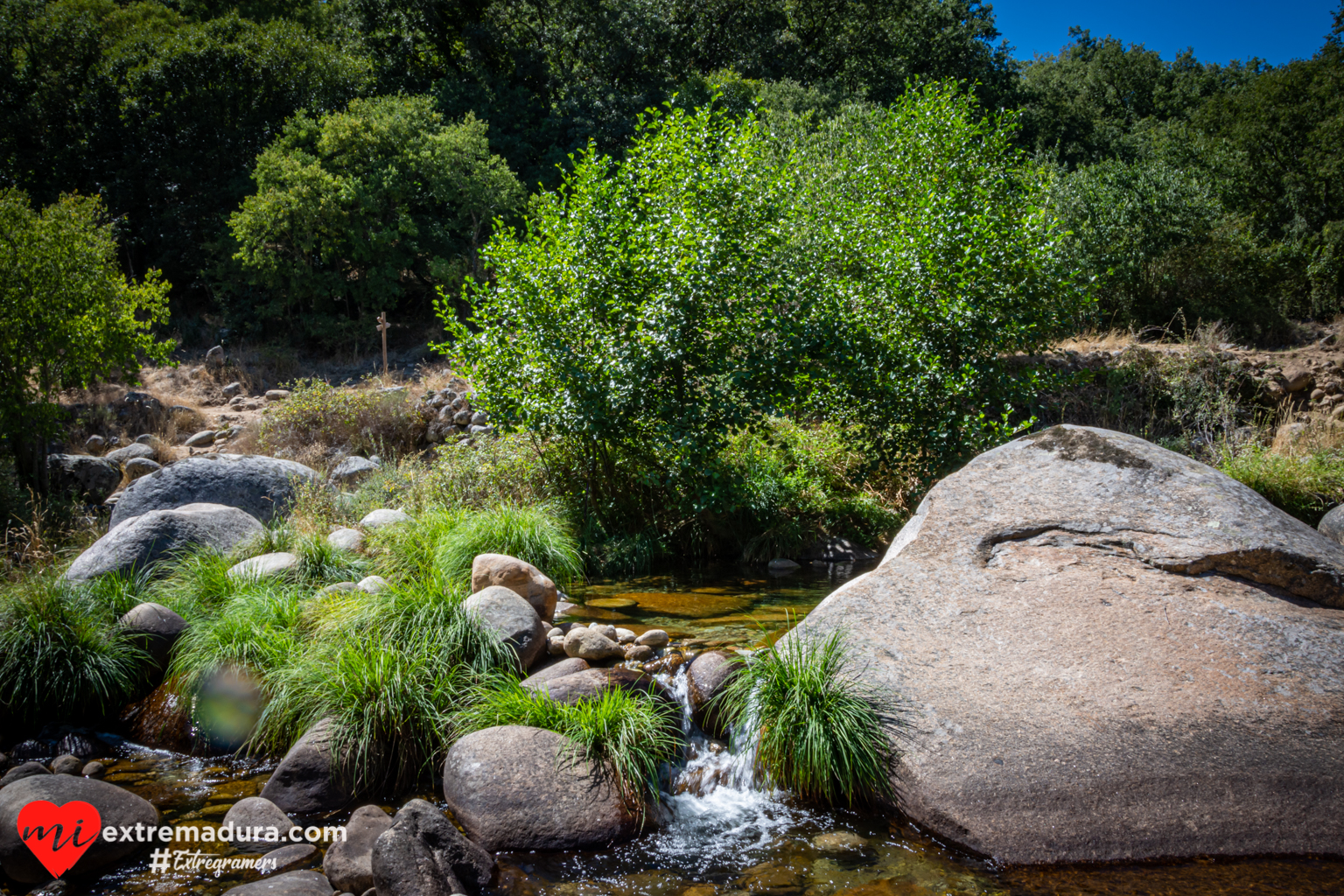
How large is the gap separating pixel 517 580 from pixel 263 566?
2407mm

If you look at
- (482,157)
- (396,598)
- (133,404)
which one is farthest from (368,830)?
(482,157)

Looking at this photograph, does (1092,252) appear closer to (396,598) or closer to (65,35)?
(396,598)

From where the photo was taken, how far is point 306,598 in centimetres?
656

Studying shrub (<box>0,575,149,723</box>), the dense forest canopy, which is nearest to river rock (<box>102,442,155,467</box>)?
the dense forest canopy

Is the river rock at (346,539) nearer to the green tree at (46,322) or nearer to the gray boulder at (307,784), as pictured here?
the gray boulder at (307,784)

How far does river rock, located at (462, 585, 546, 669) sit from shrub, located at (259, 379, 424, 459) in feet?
32.8

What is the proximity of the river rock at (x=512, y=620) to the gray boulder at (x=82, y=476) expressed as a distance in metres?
10.9

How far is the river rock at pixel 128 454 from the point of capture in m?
14.2

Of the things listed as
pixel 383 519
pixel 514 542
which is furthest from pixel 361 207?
pixel 514 542

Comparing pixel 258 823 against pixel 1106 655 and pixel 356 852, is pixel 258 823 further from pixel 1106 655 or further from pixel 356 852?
pixel 1106 655

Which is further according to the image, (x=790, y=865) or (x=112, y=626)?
(x=112, y=626)

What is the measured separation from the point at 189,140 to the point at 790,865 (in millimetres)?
27627

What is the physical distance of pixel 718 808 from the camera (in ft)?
14.9

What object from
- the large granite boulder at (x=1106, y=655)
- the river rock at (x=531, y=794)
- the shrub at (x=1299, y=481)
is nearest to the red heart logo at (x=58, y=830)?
the river rock at (x=531, y=794)
